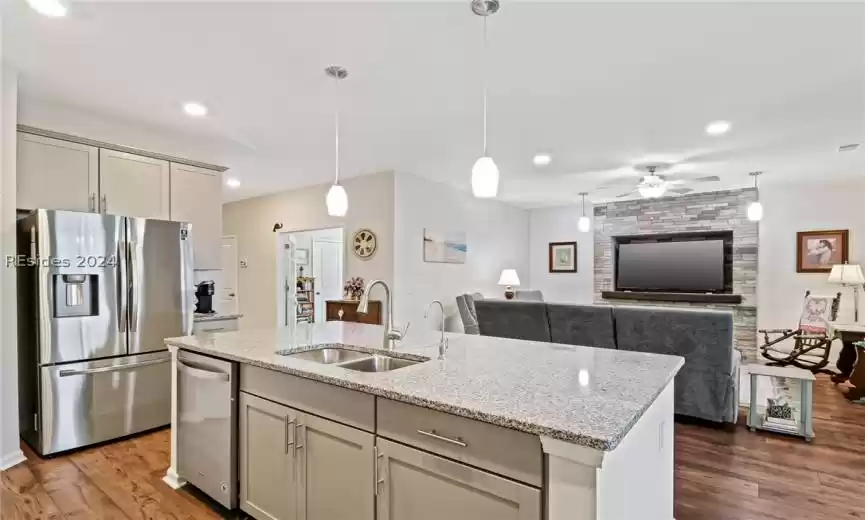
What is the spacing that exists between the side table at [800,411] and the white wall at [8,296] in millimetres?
4976

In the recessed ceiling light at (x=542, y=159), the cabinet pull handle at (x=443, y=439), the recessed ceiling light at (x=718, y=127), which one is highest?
the recessed ceiling light at (x=718, y=127)

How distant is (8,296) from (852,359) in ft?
24.2

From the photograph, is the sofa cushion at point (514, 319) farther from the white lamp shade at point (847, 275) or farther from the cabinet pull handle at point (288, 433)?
the white lamp shade at point (847, 275)

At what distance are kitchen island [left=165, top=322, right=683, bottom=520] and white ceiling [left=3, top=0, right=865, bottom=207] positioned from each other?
1.54 metres

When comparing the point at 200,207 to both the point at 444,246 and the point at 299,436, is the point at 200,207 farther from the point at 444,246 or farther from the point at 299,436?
the point at 299,436

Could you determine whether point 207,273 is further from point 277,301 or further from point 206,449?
point 206,449

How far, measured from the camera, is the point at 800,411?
10.3 feet

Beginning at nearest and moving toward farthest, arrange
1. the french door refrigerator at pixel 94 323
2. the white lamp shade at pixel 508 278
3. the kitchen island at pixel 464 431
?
the kitchen island at pixel 464 431
the french door refrigerator at pixel 94 323
the white lamp shade at pixel 508 278

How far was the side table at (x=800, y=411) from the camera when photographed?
3.09 metres

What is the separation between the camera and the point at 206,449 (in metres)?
2.24

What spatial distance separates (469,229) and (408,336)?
13.1 feet

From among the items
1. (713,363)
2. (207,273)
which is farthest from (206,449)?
(713,363)

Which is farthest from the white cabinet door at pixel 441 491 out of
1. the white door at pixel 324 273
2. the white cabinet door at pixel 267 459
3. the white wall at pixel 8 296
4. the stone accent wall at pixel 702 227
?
the stone accent wall at pixel 702 227

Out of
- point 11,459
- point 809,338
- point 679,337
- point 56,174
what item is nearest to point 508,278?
point 679,337
